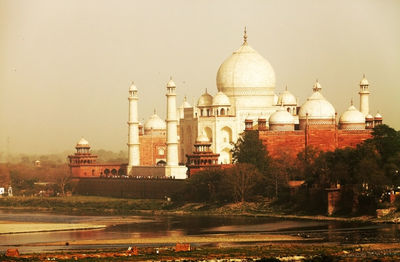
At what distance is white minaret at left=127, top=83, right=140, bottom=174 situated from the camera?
363ft

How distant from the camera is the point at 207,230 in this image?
3110 inches

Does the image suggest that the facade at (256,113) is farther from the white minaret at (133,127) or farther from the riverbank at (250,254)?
the riverbank at (250,254)

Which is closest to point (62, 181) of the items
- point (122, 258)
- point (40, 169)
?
point (40, 169)

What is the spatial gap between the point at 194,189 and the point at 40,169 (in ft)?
125

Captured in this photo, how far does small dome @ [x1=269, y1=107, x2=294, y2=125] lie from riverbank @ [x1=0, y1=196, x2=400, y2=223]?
9.53 metres

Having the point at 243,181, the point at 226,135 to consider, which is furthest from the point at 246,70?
the point at 243,181

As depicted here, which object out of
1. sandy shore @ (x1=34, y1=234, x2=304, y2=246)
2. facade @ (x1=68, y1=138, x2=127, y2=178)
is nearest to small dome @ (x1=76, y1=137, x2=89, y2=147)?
facade @ (x1=68, y1=138, x2=127, y2=178)

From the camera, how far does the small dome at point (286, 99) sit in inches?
4213

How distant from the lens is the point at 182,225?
273 feet

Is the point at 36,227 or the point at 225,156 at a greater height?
the point at 225,156

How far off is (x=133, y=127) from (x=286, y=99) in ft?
40.5

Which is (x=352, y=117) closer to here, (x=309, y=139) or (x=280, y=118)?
(x=309, y=139)

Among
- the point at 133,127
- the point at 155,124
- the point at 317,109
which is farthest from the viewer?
the point at 155,124

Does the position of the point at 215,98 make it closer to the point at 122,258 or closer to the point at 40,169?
the point at 40,169
